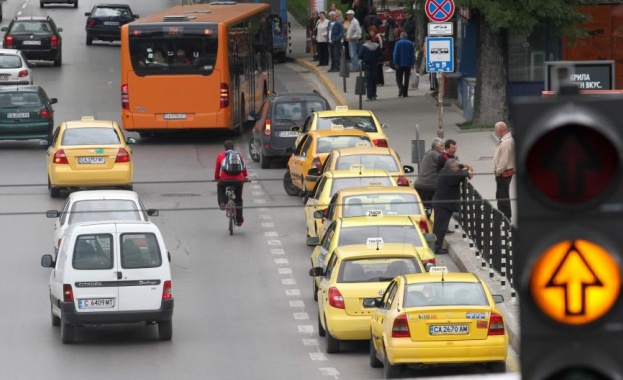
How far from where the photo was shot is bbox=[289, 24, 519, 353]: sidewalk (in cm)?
2347

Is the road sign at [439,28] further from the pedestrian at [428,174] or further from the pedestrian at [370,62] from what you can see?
the pedestrian at [370,62]

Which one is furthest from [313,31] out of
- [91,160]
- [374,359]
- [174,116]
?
[374,359]

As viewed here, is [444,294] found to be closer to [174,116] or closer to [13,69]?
[174,116]

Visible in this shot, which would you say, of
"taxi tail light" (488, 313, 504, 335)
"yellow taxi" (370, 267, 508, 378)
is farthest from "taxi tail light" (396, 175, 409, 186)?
"taxi tail light" (488, 313, 504, 335)

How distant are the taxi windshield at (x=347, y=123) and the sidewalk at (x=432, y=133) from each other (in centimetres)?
140

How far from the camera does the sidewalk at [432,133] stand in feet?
77.0

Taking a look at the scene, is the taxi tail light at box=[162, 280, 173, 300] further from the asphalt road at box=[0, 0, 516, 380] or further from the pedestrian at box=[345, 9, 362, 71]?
the pedestrian at box=[345, 9, 362, 71]

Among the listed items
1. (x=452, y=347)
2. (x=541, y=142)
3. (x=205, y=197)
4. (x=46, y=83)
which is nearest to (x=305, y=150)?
(x=205, y=197)

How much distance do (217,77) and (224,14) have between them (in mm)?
3378

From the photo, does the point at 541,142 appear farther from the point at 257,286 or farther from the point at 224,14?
the point at 224,14

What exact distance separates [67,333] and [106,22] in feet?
132

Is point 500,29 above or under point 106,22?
above

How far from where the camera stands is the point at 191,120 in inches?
1476

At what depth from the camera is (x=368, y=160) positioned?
92.7 ft
